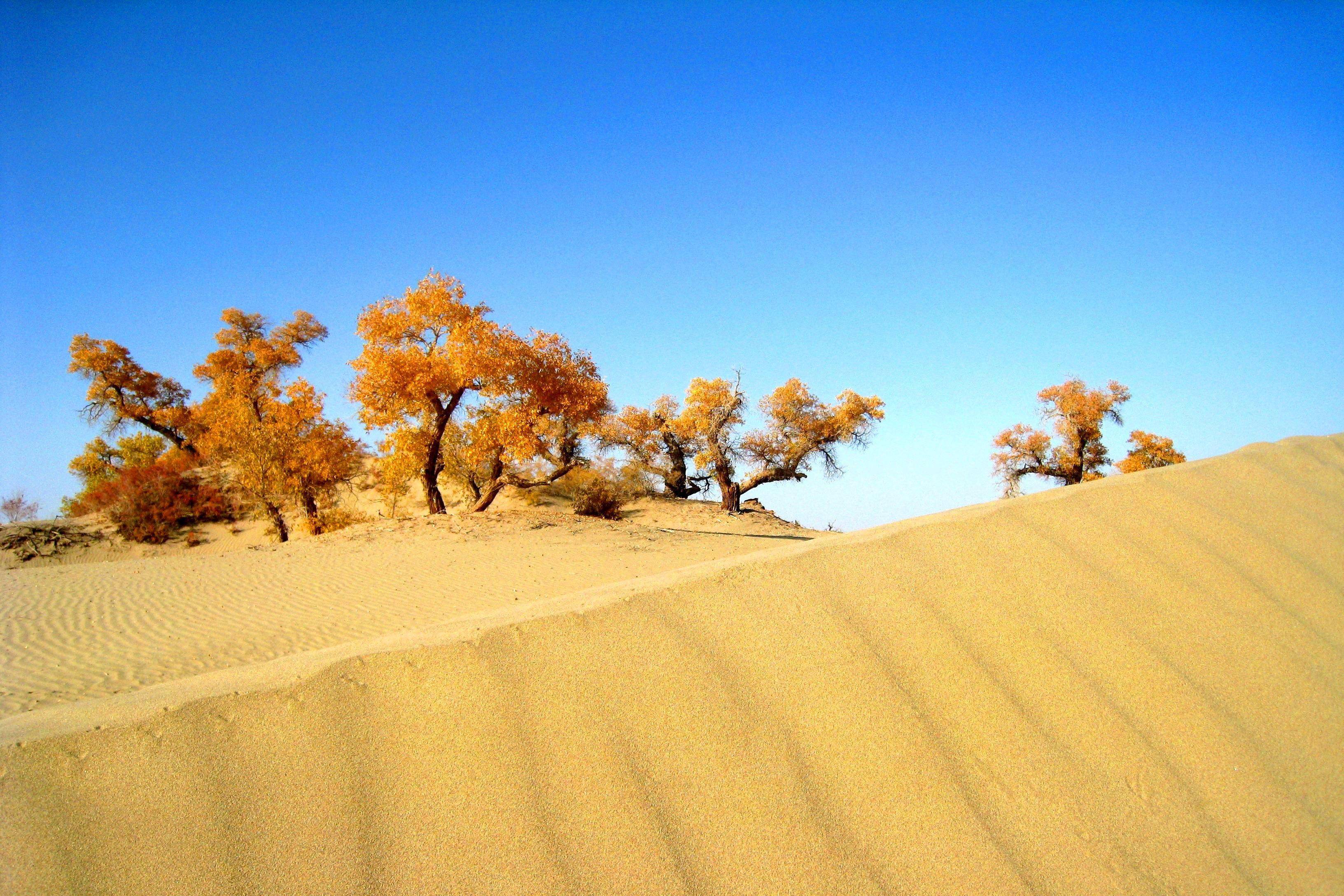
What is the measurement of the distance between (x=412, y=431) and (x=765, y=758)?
1421 cm

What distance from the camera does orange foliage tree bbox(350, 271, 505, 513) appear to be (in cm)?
1407

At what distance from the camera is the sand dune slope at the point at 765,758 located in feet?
6.91

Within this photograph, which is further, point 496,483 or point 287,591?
point 496,483

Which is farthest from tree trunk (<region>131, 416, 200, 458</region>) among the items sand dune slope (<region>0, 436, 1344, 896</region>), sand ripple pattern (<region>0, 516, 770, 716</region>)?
sand dune slope (<region>0, 436, 1344, 896</region>)

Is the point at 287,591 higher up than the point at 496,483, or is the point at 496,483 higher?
the point at 496,483

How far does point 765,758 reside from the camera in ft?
8.28

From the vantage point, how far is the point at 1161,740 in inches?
109

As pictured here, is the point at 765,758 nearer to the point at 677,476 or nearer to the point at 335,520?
the point at 335,520

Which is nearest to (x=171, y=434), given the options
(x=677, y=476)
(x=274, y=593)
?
(x=677, y=476)

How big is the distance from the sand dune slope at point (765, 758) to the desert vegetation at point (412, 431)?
1183 centimetres

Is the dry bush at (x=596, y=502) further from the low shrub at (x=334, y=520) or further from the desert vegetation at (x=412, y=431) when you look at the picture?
the low shrub at (x=334, y=520)

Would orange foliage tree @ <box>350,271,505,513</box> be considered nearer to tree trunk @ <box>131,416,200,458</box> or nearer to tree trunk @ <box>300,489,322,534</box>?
tree trunk @ <box>300,489,322,534</box>

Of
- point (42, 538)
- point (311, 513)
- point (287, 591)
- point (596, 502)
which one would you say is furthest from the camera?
point (596, 502)

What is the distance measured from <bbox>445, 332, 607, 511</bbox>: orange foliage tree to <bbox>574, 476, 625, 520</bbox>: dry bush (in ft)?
11.0
